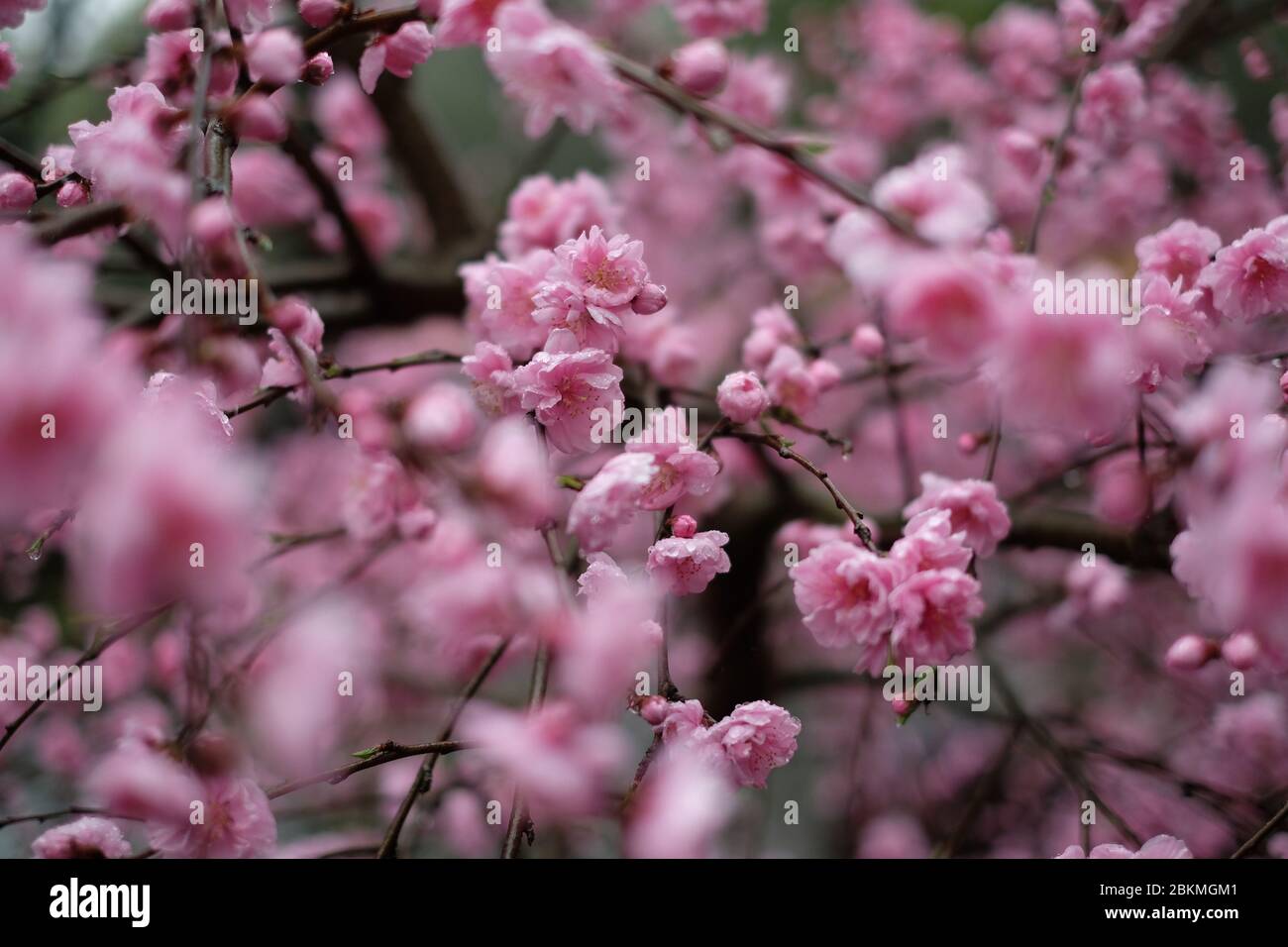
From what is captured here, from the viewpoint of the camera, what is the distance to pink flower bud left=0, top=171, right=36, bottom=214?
0.67m

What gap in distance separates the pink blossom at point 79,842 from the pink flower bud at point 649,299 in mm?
633

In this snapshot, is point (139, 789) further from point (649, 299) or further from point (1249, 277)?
point (1249, 277)

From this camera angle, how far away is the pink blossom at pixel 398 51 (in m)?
0.74

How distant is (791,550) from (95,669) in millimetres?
788

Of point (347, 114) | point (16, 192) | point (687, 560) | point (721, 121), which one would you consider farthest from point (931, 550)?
point (347, 114)

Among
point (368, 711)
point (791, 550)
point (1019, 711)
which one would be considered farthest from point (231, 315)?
point (368, 711)

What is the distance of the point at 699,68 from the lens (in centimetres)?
87

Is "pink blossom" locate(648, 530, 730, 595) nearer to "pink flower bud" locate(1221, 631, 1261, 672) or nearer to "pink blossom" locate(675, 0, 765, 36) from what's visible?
"pink flower bud" locate(1221, 631, 1261, 672)

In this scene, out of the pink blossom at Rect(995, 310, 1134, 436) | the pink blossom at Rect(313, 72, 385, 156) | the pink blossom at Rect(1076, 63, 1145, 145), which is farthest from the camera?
the pink blossom at Rect(313, 72, 385, 156)

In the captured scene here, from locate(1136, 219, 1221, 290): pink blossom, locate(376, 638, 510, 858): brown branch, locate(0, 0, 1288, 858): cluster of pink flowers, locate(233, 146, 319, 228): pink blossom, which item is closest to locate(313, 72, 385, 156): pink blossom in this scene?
locate(0, 0, 1288, 858): cluster of pink flowers

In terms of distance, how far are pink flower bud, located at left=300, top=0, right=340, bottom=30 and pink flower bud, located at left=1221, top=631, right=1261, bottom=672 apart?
1.01 meters

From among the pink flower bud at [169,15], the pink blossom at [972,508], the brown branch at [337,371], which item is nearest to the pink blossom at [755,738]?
the pink blossom at [972,508]
